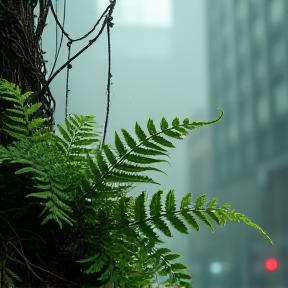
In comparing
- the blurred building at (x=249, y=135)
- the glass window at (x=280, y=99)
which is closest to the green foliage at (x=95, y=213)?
the blurred building at (x=249, y=135)

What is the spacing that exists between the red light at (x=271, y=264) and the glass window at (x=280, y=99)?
1292 millimetres

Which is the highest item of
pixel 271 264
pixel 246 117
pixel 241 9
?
pixel 241 9

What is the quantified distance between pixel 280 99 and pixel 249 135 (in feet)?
1.88

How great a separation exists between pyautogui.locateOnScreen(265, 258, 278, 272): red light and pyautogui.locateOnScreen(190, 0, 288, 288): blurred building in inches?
1.4

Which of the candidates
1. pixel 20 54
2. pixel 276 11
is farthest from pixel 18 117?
pixel 276 11

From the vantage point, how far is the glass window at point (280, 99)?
431cm

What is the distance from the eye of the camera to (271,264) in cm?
449

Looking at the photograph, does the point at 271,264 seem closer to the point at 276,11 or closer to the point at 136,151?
the point at 276,11

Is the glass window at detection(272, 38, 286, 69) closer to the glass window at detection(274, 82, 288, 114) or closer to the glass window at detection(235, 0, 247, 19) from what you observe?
the glass window at detection(274, 82, 288, 114)

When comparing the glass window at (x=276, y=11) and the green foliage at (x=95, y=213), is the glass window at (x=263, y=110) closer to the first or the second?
the glass window at (x=276, y=11)

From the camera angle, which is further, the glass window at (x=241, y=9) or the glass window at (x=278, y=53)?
the glass window at (x=241, y=9)

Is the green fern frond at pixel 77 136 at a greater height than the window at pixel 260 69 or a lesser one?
lesser

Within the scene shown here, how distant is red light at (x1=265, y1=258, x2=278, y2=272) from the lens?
447cm

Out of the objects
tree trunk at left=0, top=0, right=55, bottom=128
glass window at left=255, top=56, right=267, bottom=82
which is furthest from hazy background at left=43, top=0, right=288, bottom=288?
tree trunk at left=0, top=0, right=55, bottom=128
